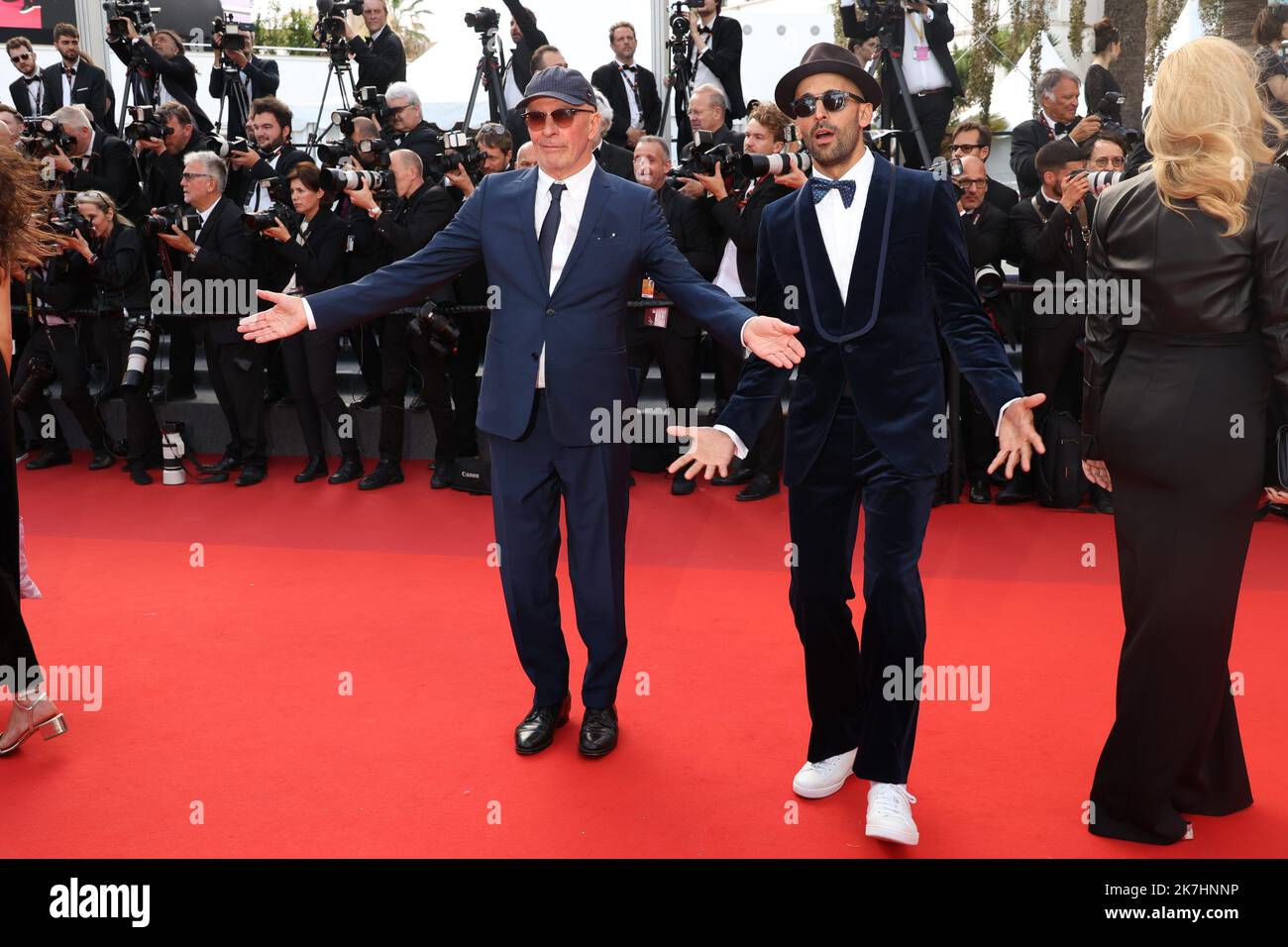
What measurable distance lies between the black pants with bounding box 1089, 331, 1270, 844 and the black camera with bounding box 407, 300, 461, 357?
4095 millimetres

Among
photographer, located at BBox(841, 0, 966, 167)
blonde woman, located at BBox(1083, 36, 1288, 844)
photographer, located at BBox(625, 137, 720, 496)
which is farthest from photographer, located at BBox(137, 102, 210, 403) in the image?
blonde woman, located at BBox(1083, 36, 1288, 844)

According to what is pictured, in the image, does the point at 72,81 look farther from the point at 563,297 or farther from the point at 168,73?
the point at 563,297

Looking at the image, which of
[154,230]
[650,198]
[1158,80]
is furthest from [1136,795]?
[154,230]

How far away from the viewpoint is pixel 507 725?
12.2ft

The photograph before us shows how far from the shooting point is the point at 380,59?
8.69 meters

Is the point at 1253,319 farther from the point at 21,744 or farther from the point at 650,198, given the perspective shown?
the point at 21,744

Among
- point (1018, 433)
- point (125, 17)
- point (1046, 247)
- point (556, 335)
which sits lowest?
point (1018, 433)

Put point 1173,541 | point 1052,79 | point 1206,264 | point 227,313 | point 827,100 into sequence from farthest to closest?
1. point 1052,79
2. point 227,313
3. point 827,100
4. point 1173,541
5. point 1206,264

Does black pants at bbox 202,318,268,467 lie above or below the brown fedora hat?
below

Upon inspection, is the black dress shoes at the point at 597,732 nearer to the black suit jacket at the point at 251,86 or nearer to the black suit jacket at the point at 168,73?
the black suit jacket at the point at 168,73

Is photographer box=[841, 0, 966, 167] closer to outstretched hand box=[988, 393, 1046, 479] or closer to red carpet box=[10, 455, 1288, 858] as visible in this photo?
red carpet box=[10, 455, 1288, 858]

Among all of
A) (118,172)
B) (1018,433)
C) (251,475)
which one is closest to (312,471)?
(251,475)

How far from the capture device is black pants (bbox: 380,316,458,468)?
6.86 meters

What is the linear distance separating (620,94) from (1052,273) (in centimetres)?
363
